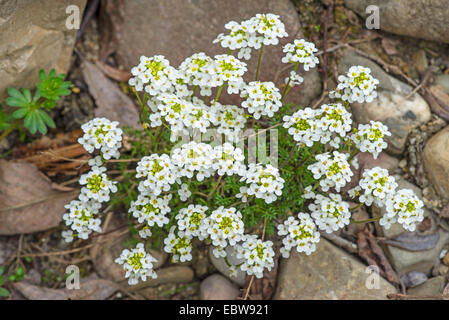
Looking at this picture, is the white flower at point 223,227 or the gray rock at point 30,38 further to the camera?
the gray rock at point 30,38

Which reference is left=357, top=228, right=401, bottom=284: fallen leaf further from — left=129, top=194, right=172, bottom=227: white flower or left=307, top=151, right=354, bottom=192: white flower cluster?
left=129, top=194, right=172, bottom=227: white flower

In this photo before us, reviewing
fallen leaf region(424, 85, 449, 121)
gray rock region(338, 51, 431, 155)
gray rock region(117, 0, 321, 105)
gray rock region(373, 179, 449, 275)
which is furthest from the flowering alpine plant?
fallen leaf region(424, 85, 449, 121)

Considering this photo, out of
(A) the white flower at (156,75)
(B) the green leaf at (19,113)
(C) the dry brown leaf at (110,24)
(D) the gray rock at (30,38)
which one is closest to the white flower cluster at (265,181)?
(A) the white flower at (156,75)

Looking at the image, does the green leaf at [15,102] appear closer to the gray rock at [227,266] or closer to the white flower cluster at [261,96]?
the white flower cluster at [261,96]

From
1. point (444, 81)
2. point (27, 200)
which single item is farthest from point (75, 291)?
point (444, 81)

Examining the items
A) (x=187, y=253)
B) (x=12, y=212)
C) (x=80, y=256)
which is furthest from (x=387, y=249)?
(x=12, y=212)
